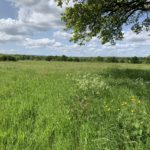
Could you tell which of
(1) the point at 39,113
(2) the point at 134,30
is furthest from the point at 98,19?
(1) the point at 39,113

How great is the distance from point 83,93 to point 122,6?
14343mm

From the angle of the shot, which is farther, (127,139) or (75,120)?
(75,120)

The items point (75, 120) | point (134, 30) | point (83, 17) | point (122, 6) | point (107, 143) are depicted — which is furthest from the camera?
point (134, 30)

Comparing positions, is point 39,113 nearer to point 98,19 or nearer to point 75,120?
point 75,120

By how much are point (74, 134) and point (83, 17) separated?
16.5 meters

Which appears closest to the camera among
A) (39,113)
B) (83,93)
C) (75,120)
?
(75,120)

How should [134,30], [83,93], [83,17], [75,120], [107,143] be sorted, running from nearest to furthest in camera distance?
[107,143] < [75,120] < [83,93] < [83,17] < [134,30]

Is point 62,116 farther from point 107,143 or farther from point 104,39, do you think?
point 104,39

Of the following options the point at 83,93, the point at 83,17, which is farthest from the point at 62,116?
the point at 83,17

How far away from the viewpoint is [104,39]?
25016 millimetres

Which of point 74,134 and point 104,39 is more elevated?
point 104,39

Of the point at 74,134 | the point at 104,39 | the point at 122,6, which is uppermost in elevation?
the point at 122,6

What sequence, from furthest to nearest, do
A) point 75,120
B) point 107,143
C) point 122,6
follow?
point 122,6
point 75,120
point 107,143

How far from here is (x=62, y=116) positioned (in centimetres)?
792
